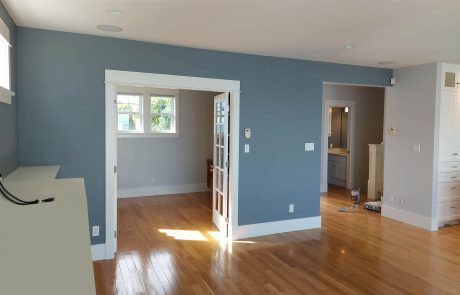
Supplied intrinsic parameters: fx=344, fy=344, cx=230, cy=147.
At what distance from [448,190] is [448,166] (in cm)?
37

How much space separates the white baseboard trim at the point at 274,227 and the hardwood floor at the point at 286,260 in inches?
4.3

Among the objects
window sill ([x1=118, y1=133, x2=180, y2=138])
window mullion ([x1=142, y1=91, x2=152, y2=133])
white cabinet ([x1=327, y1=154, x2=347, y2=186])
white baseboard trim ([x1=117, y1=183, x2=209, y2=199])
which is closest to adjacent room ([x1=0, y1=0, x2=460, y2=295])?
white baseboard trim ([x1=117, y1=183, x2=209, y2=199])

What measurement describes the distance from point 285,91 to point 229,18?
1.94 metres

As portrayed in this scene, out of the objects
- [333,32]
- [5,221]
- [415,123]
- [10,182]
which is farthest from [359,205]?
[5,221]

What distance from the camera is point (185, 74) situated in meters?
4.11

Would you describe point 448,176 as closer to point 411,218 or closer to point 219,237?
point 411,218

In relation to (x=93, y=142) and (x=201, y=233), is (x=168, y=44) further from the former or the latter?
(x=201, y=233)

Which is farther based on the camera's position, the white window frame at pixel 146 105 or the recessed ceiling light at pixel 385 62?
the white window frame at pixel 146 105

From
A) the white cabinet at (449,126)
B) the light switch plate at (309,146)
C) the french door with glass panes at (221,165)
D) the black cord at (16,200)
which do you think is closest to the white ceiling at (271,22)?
the french door with glass panes at (221,165)

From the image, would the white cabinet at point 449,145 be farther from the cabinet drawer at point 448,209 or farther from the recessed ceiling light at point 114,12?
the recessed ceiling light at point 114,12

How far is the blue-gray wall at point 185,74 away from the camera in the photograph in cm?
349

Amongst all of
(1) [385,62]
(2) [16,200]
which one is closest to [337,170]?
(1) [385,62]

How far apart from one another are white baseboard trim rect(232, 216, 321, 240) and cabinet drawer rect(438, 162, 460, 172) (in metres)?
1.95

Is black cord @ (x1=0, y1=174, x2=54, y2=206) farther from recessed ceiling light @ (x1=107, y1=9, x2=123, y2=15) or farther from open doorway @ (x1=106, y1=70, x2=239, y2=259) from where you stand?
open doorway @ (x1=106, y1=70, x2=239, y2=259)
